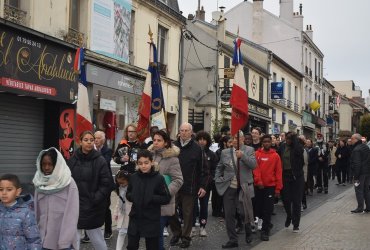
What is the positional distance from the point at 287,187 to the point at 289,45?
34220 millimetres

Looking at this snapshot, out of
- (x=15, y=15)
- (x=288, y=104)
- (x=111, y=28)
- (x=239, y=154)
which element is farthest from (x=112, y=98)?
(x=288, y=104)

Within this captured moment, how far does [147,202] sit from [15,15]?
895 cm

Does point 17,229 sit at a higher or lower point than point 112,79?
lower

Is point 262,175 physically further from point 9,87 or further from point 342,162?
point 342,162

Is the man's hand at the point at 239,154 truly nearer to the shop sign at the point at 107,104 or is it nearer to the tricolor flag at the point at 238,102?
the tricolor flag at the point at 238,102

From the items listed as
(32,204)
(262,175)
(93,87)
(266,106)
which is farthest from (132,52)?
(266,106)

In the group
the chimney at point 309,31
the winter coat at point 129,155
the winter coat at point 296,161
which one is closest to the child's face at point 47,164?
the winter coat at point 129,155

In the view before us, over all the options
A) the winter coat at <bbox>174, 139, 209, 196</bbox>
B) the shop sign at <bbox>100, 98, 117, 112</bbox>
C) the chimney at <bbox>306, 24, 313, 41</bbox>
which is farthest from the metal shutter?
the chimney at <bbox>306, 24, 313, 41</bbox>

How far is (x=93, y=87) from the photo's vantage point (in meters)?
16.4

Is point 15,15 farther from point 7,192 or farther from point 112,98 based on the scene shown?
point 7,192

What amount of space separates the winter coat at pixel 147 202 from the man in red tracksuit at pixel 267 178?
139 inches

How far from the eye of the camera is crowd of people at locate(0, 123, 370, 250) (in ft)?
17.1

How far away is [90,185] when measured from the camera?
623 centimetres

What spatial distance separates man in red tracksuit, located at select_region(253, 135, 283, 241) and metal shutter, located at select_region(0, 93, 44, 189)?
6.79 metres
